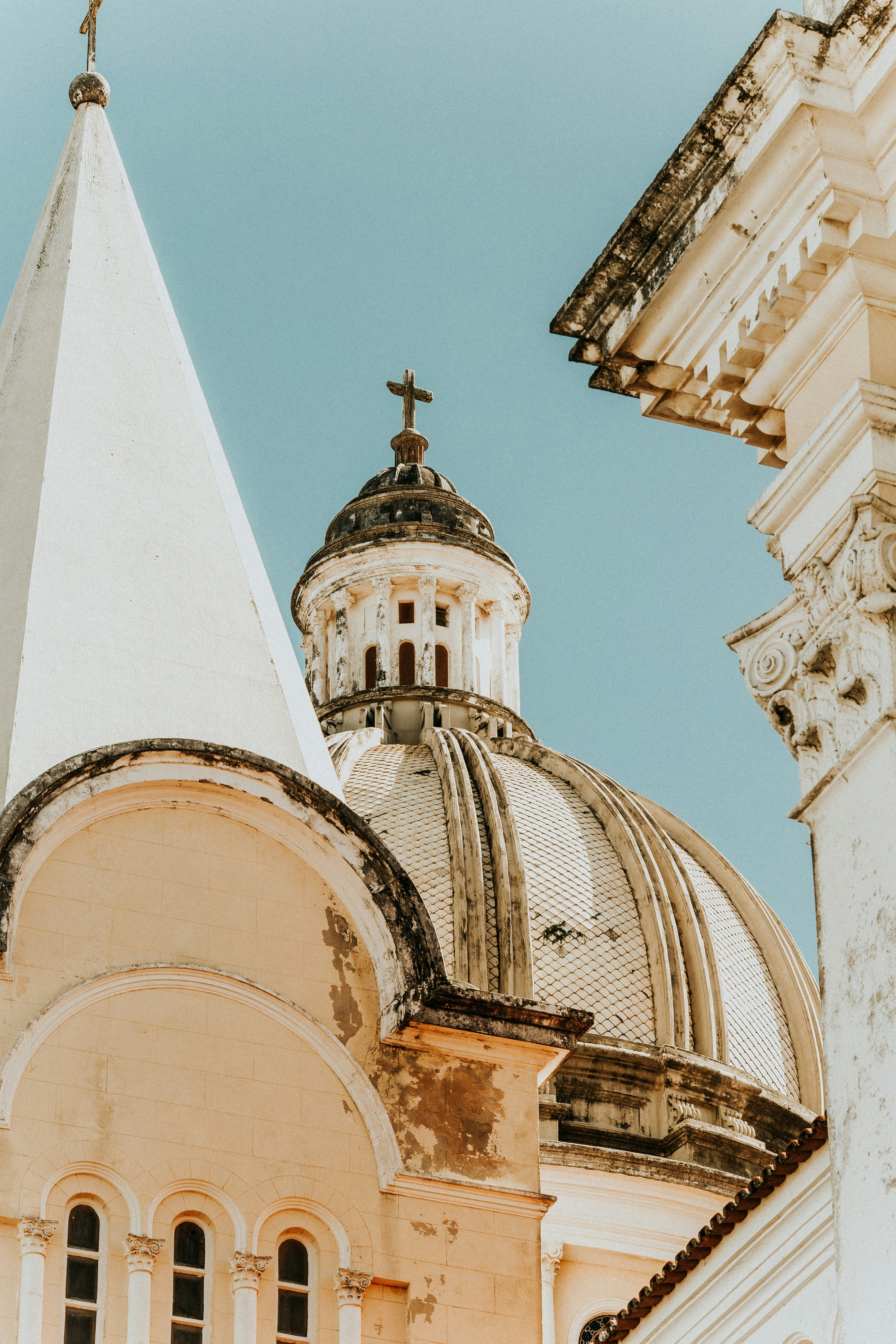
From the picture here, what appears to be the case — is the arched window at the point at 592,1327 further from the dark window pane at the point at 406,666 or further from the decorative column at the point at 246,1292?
the decorative column at the point at 246,1292

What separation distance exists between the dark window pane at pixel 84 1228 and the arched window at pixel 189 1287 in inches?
21.2

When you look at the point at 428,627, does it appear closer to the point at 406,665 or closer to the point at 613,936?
the point at 406,665

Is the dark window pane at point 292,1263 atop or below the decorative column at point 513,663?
below

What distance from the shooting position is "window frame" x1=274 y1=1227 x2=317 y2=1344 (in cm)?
1772

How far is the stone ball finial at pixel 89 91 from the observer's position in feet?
83.3

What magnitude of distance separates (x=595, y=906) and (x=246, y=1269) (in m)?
21.2

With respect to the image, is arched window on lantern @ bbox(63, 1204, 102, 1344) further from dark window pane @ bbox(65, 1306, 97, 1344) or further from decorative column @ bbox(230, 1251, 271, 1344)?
decorative column @ bbox(230, 1251, 271, 1344)

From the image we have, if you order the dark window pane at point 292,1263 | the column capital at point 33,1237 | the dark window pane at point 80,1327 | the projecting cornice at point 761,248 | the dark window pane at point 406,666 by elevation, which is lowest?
the dark window pane at point 80,1327

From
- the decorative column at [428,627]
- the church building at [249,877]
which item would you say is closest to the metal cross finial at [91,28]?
the church building at [249,877]

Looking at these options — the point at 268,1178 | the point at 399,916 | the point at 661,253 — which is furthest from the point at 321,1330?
the point at 661,253

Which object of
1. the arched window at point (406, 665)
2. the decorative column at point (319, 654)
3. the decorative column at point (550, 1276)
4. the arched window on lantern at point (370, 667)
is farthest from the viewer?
the decorative column at point (319, 654)

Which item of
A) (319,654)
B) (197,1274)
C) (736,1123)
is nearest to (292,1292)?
(197,1274)

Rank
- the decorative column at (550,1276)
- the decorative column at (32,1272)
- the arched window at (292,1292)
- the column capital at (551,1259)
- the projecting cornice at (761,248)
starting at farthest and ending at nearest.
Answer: the column capital at (551,1259) → the decorative column at (550,1276) → the arched window at (292,1292) → the decorative column at (32,1272) → the projecting cornice at (761,248)

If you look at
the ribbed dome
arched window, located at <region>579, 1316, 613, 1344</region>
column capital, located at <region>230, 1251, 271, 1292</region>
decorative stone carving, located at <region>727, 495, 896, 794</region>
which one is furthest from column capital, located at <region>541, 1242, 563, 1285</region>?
decorative stone carving, located at <region>727, 495, 896, 794</region>
